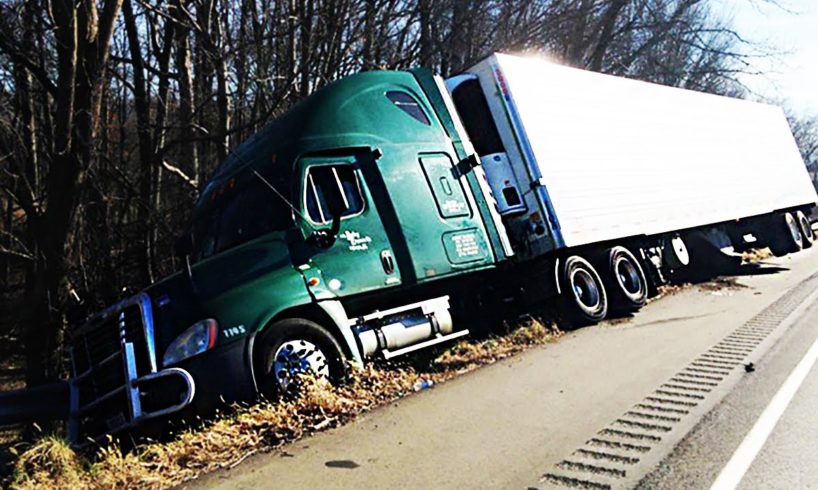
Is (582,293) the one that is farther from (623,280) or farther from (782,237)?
(782,237)

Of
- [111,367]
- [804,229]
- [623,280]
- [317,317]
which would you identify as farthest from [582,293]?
[804,229]

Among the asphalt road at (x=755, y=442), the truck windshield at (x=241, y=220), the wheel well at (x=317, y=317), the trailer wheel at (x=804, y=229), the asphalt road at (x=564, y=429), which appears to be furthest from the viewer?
the trailer wheel at (x=804, y=229)

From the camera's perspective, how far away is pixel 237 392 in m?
5.35

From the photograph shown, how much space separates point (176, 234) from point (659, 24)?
18.8 m

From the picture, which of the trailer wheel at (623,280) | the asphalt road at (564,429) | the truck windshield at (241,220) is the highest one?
the truck windshield at (241,220)

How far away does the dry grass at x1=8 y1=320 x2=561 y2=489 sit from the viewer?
168 inches

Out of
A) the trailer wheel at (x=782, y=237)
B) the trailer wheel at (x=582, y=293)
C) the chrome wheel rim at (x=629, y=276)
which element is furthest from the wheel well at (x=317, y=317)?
the trailer wheel at (x=782, y=237)

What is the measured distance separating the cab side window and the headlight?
5.36 feet

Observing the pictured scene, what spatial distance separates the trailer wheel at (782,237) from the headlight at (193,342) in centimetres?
1714

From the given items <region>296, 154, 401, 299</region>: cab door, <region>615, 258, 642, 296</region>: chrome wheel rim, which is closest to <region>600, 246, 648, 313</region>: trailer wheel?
<region>615, 258, 642, 296</region>: chrome wheel rim

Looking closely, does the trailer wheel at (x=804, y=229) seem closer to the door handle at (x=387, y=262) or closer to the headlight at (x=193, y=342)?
the door handle at (x=387, y=262)

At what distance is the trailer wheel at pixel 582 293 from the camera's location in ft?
29.8

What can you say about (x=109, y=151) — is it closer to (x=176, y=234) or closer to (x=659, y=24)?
(x=176, y=234)

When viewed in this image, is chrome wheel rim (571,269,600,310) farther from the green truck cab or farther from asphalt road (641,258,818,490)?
asphalt road (641,258,818,490)
